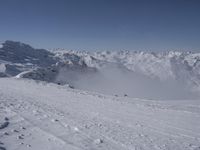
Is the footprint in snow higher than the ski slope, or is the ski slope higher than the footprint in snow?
the footprint in snow

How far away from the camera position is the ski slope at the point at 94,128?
9180mm

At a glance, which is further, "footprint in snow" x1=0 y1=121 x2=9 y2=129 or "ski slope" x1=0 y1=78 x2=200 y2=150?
"footprint in snow" x1=0 y1=121 x2=9 y2=129

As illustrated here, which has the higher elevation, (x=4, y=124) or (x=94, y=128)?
(x=4, y=124)

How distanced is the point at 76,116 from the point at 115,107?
4240mm

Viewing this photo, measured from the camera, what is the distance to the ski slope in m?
9.18

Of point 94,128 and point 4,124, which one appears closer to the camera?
point 4,124

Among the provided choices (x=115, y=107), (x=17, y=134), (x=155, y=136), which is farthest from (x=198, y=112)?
(x=17, y=134)

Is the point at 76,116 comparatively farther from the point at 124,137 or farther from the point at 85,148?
the point at 85,148

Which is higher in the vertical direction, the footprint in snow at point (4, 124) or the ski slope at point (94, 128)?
the footprint in snow at point (4, 124)

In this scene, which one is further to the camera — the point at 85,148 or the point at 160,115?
the point at 160,115

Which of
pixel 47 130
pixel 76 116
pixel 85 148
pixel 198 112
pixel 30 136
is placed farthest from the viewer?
pixel 198 112

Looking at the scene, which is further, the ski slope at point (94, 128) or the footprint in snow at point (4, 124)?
the footprint in snow at point (4, 124)

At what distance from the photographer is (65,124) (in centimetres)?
1167

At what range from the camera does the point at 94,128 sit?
1134 centimetres
